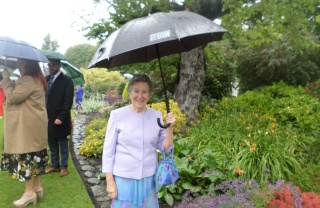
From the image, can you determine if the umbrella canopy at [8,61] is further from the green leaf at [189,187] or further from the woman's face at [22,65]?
the green leaf at [189,187]

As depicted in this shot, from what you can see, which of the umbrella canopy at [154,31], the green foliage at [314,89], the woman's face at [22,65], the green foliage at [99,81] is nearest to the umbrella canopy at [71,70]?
the woman's face at [22,65]

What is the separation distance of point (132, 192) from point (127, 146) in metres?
0.38

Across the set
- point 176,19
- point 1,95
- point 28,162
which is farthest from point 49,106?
point 1,95

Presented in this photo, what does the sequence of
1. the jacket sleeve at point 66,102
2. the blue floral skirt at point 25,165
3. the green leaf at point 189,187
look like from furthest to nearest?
1. the jacket sleeve at point 66,102
2. the green leaf at point 189,187
3. the blue floral skirt at point 25,165

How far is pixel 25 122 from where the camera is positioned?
3420mm

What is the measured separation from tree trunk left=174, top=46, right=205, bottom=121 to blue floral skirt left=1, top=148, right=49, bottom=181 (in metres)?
3.91

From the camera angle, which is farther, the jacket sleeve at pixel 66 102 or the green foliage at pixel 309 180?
the jacket sleeve at pixel 66 102

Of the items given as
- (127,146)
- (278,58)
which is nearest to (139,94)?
(127,146)

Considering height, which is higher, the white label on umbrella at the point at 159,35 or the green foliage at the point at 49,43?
the green foliage at the point at 49,43

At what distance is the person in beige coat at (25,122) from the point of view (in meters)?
3.38

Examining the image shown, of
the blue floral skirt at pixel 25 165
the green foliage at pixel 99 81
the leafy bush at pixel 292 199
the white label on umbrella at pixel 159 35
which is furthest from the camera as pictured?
the green foliage at pixel 99 81

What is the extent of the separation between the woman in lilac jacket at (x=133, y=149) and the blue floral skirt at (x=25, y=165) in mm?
1735

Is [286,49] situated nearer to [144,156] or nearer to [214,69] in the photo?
[214,69]

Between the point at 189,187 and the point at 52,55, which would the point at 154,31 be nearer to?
the point at 189,187
